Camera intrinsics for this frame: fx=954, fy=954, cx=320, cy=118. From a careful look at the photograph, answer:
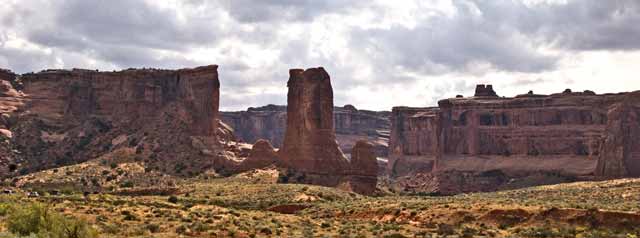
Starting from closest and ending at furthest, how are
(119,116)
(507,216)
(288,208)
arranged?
(507,216)
(288,208)
(119,116)

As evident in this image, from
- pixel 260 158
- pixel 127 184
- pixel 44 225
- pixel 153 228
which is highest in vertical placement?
pixel 260 158

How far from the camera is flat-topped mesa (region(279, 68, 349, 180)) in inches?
3824

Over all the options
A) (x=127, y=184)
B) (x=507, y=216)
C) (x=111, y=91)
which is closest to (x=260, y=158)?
(x=127, y=184)

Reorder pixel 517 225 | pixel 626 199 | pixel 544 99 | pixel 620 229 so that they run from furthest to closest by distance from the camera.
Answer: pixel 544 99
pixel 626 199
pixel 517 225
pixel 620 229

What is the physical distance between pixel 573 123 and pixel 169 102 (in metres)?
66.8

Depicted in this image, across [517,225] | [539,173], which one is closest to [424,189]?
[539,173]

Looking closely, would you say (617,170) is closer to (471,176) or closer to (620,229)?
(471,176)

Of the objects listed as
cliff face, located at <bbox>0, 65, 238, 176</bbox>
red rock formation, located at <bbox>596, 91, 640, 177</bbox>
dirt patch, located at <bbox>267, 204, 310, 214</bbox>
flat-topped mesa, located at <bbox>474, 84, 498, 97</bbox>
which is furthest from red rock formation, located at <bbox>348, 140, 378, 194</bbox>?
flat-topped mesa, located at <bbox>474, 84, 498, 97</bbox>

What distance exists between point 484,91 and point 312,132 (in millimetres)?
78755

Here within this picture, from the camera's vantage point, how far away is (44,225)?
1464 inches

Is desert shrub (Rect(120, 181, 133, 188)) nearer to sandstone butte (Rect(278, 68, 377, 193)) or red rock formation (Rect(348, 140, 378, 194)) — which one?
sandstone butte (Rect(278, 68, 377, 193))

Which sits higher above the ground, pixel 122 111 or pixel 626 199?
pixel 122 111

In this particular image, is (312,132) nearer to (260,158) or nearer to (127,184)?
(260,158)

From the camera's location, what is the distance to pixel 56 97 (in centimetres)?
11294
